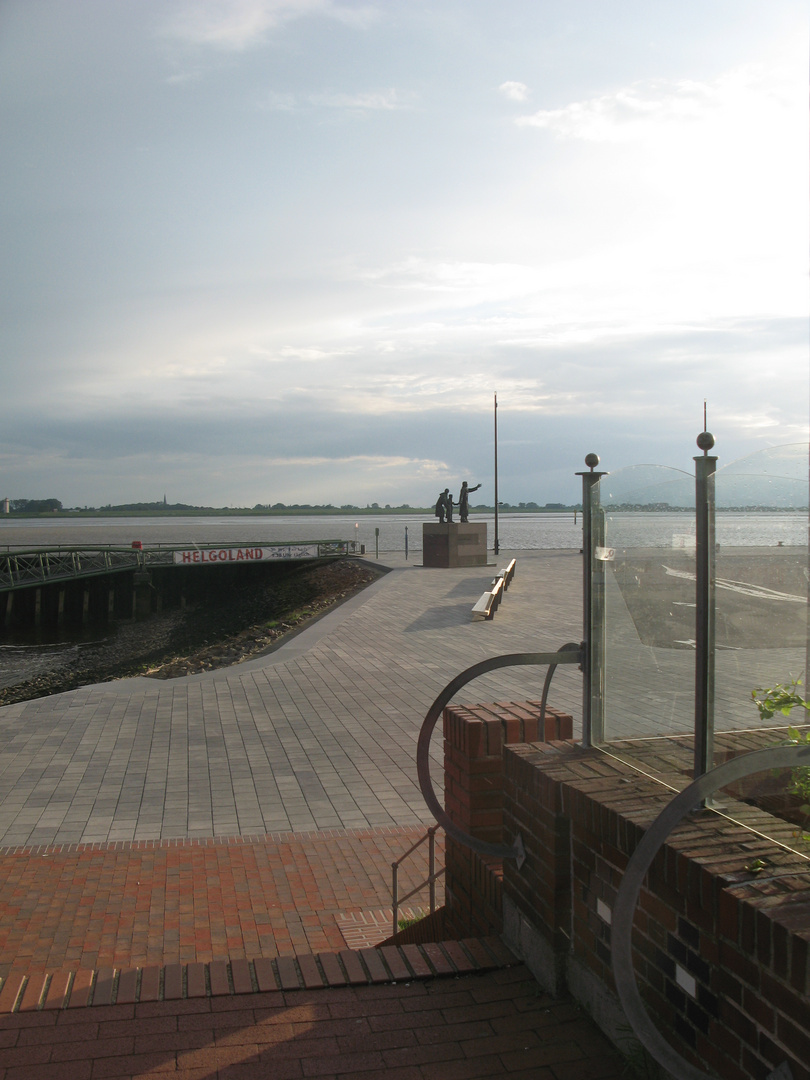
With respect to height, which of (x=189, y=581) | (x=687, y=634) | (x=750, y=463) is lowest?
(x=189, y=581)

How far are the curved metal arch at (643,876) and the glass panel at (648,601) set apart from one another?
0.72m

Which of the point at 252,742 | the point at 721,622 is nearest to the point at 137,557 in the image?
the point at 252,742

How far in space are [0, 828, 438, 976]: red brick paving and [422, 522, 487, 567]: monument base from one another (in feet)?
74.6

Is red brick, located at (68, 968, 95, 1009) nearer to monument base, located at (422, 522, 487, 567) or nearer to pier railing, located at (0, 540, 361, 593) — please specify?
monument base, located at (422, 522, 487, 567)

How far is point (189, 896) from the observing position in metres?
4.86

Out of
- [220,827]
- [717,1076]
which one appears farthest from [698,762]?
[220,827]

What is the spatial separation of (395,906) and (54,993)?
1894 millimetres

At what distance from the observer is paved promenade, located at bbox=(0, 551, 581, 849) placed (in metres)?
6.10

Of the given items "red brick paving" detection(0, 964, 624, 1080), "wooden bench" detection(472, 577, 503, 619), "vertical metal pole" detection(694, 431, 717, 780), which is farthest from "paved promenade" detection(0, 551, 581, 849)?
"vertical metal pole" detection(694, 431, 717, 780)

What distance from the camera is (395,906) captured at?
450 centimetres

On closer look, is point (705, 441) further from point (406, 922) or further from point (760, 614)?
point (406, 922)

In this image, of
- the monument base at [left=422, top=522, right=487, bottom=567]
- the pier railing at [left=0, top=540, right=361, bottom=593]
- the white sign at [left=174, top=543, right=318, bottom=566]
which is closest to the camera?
the monument base at [left=422, top=522, right=487, bottom=567]

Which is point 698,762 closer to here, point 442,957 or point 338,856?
point 442,957

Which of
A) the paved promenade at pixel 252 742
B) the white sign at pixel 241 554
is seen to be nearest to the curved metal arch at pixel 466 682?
the paved promenade at pixel 252 742
